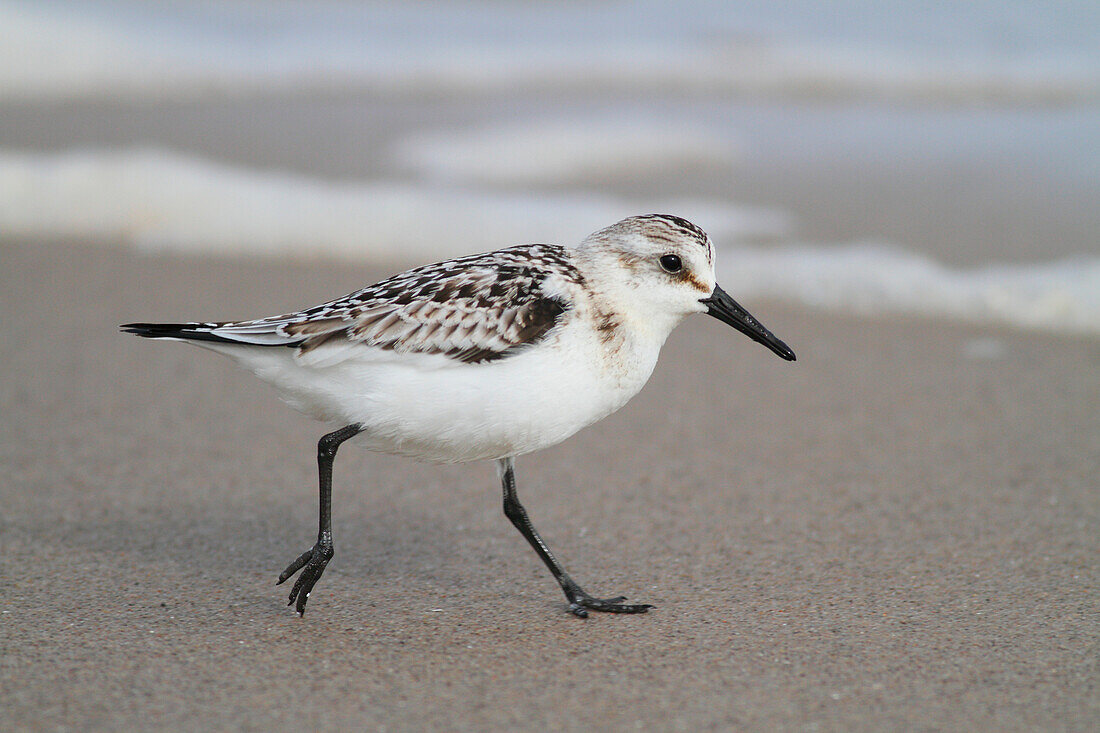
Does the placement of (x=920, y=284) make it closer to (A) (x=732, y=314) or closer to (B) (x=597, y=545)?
(B) (x=597, y=545)

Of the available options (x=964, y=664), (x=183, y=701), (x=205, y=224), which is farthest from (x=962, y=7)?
(x=183, y=701)

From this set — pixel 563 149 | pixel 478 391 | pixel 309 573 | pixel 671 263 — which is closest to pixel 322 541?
pixel 309 573

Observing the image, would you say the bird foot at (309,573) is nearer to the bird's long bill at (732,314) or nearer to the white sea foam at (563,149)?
the bird's long bill at (732,314)

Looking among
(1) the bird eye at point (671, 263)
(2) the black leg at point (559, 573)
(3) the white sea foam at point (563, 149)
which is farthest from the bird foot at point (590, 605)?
(3) the white sea foam at point (563, 149)

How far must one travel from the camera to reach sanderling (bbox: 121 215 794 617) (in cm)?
315

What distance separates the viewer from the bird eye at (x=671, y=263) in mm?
3309

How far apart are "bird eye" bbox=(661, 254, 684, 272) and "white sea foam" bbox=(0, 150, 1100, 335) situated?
3134 mm

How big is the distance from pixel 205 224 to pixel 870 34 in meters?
5.70

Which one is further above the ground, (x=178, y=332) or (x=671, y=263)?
(x=671, y=263)

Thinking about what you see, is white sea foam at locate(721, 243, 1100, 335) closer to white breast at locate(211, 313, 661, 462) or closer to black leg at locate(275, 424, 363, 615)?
white breast at locate(211, 313, 661, 462)

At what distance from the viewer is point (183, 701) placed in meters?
2.74

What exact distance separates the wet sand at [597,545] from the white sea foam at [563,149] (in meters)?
2.45

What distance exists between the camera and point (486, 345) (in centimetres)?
315

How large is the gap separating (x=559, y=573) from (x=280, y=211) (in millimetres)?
4661
